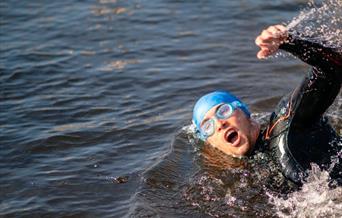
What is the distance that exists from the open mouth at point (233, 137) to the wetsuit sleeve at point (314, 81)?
0.59 m

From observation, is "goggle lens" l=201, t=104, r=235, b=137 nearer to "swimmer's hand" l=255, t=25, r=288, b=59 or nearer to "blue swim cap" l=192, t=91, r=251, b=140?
"blue swim cap" l=192, t=91, r=251, b=140

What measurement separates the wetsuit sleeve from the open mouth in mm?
587

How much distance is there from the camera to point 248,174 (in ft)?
19.1

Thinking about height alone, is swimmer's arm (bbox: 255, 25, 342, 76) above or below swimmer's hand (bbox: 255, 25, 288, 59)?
below

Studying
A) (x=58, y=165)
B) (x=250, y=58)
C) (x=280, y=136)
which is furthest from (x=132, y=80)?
(x=280, y=136)

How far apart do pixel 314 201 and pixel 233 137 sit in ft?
2.74

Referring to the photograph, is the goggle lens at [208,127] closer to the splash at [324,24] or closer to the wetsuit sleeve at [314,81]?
the wetsuit sleeve at [314,81]

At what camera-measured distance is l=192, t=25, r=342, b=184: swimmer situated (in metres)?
4.68

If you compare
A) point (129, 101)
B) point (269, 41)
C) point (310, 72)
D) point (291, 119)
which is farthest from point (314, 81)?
point (129, 101)

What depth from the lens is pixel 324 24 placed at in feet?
21.6

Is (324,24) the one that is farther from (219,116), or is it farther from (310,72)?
(310,72)

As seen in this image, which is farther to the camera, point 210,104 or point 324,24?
point 324,24

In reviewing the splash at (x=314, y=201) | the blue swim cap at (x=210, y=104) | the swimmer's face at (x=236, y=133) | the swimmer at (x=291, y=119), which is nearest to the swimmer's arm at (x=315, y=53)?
the swimmer at (x=291, y=119)

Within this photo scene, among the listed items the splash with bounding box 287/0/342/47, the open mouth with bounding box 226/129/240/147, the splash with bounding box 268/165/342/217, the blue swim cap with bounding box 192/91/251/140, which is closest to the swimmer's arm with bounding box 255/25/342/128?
the splash with bounding box 287/0/342/47
